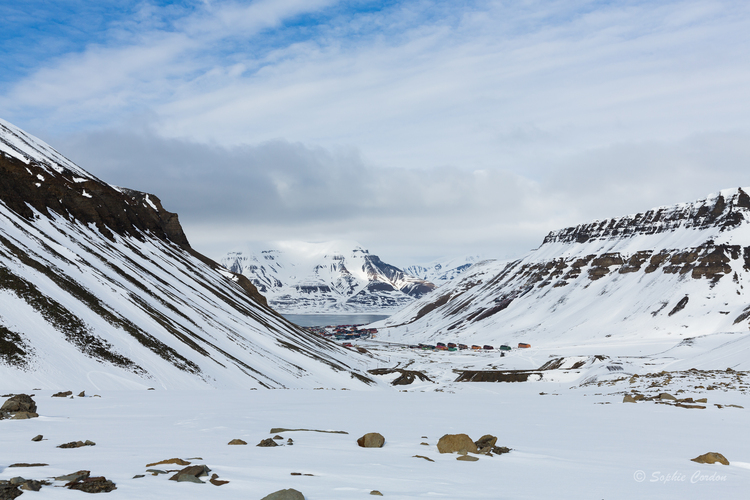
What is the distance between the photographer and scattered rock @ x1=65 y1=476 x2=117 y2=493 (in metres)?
8.09

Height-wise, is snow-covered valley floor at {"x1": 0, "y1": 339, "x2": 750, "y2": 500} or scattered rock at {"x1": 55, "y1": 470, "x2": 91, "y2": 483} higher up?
scattered rock at {"x1": 55, "y1": 470, "x2": 91, "y2": 483}

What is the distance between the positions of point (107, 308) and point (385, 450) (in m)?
52.1

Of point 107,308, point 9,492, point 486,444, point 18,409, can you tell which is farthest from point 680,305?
point 9,492

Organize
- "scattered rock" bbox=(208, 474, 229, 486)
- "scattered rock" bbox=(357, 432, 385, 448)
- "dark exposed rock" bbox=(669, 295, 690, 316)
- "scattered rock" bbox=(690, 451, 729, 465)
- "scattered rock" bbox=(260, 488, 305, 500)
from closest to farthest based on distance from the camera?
"scattered rock" bbox=(260, 488, 305, 500), "scattered rock" bbox=(208, 474, 229, 486), "scattered rock" bbox=(690, 451, 729, 465), "scattered rock" bbox=(357, 432, 385, 448), "dark exposed rock" bbox=(669, 295, 690, 316)

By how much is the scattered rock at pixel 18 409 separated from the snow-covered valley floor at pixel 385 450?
21.4 inches

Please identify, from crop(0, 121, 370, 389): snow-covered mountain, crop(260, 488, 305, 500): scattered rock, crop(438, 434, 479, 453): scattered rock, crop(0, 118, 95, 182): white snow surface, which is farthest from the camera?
crop(0, 118, 95, 182): white snow surface

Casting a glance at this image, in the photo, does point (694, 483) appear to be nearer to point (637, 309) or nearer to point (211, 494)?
point (211, 494)

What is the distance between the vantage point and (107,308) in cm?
5666

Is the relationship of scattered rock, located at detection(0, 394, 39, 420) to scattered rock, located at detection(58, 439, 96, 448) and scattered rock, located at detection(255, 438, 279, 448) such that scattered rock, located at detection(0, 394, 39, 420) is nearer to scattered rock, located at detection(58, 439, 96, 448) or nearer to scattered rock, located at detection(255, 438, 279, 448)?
scattered rock, located at detection(58, 439, 96, 448)

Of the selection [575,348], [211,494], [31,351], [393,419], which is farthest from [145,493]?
[575,348]

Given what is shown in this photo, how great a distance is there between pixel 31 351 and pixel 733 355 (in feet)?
249

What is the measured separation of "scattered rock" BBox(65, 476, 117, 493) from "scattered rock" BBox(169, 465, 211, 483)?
1110mm

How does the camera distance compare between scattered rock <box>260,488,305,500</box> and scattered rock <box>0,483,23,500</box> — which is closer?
scattered rock <box>0,483,23,500</box>

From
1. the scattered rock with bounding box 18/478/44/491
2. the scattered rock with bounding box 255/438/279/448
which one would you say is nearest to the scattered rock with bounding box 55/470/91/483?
the scattered rock with bounding box 18/478/44/491
